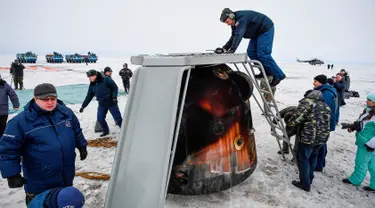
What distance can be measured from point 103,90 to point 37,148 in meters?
3.71

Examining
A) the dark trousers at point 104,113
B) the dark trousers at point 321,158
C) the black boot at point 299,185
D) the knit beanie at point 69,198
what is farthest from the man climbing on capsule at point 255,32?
the dark trousers at point 104,113

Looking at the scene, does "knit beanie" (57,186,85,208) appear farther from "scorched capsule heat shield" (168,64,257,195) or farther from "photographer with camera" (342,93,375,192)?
"photographer with camera" (342,93,375,192)

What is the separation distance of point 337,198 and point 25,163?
15.4 ft

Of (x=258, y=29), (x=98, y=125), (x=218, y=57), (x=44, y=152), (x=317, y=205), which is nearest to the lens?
(x=44, y=152)

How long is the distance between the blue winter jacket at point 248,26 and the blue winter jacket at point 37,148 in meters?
2.90

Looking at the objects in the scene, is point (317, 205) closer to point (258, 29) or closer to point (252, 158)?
point (252, 158)

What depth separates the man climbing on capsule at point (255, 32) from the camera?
3.69 m

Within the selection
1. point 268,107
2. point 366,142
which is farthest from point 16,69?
point 366,142

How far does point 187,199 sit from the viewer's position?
3.46 m

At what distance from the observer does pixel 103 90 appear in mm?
5777

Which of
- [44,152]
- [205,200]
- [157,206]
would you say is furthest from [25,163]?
[205,200]

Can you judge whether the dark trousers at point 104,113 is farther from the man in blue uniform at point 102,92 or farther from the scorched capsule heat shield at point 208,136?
the scorched capsule heat shield at point 208,136

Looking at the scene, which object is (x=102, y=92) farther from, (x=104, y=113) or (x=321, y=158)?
(x=321, y=158)

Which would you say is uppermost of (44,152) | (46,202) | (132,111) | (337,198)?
(132,111)
